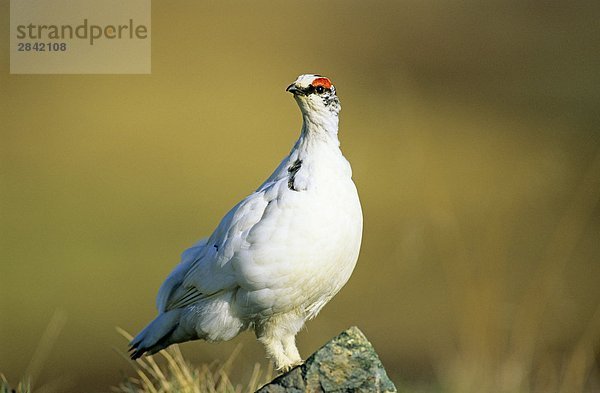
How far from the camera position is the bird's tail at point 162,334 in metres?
4.11

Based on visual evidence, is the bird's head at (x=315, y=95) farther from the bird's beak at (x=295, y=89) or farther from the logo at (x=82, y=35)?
the logo at (x=82, y=35)

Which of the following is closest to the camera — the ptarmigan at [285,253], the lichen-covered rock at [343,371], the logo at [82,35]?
the lichen-covered rock at [343,371]

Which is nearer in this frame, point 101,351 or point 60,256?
point 101,351

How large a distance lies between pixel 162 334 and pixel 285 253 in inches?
30.9

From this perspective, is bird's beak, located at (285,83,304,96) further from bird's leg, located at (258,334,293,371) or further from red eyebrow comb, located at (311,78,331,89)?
bird's leg, located at (258,334,293,371)

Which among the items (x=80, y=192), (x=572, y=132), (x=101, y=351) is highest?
(x=572, y=132)

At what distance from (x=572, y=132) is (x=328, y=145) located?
25.9 feet

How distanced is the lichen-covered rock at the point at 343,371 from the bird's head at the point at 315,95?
0.91 metres

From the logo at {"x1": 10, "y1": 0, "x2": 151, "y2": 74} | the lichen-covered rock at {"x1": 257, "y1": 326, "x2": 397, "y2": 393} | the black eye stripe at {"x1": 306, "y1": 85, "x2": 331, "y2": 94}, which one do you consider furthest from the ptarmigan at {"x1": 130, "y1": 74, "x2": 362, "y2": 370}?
the logo at {"x1": 10, "y1": 0, "x2": 151, "y2": 74}

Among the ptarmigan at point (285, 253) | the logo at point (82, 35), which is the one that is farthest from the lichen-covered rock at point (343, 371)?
the logo at point (82, 35)

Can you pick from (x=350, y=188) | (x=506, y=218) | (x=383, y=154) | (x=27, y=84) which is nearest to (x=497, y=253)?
(x=350, y=188)

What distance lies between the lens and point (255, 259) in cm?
371

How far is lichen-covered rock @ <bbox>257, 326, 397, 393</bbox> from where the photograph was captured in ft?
11.3

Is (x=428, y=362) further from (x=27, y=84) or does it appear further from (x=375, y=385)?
(x=27, y=84)
